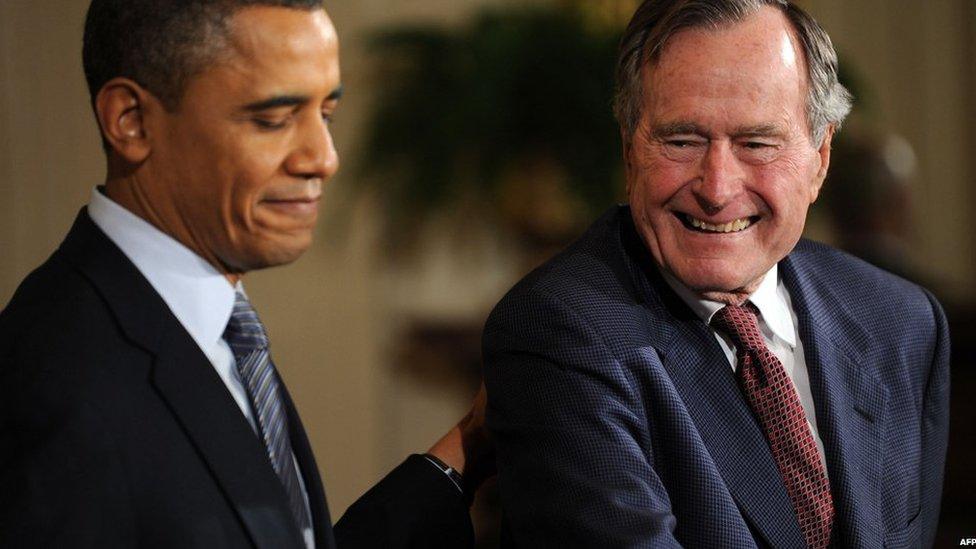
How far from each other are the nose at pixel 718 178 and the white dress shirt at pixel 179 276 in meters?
0.68

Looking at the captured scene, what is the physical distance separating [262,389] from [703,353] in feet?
2.14

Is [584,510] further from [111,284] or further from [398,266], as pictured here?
[398,266]

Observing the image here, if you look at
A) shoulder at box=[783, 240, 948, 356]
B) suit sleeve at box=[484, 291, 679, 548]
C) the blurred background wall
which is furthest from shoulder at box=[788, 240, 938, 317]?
the blurred background wall

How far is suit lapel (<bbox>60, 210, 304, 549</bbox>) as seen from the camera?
1.13m

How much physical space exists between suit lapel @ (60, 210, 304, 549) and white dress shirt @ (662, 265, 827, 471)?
72 centimetres

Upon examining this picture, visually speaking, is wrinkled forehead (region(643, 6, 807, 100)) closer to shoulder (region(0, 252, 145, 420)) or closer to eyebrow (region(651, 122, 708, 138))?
eyebrow (region(651, 122, 708, 138))

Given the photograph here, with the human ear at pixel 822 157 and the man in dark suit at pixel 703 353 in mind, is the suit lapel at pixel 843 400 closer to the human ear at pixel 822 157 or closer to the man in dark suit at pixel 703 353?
the man in dark suit at pixel 703 353

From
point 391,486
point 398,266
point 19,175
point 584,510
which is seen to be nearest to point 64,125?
point 19,175

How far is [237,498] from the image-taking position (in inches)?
44.8

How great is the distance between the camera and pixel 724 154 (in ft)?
5.30

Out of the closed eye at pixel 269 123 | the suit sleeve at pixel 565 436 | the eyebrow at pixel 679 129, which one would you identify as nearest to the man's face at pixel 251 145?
the closed eye at pixel 269 123

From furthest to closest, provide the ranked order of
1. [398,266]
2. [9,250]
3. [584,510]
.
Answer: [398,266] < [9,250] < [584,510]

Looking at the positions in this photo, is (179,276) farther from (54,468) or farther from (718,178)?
(718,178)

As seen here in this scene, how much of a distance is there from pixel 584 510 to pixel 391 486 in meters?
0.35
